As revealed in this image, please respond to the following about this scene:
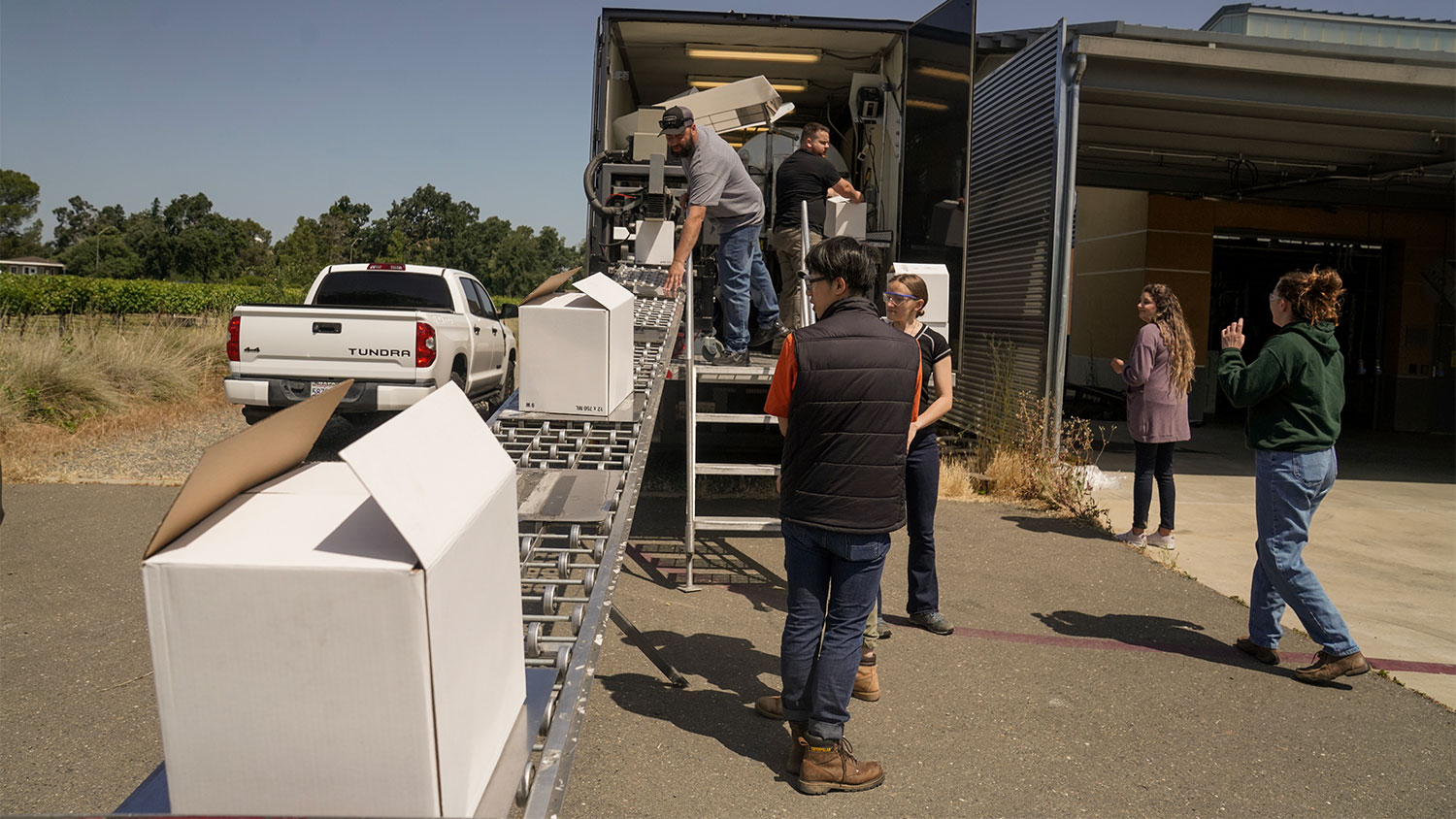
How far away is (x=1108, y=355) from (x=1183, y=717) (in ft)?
44.0

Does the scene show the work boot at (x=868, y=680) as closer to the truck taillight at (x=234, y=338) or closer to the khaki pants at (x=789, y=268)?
the khaki pants at (x=789, y=268)

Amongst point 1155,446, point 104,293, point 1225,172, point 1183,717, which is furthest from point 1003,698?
point 104,293

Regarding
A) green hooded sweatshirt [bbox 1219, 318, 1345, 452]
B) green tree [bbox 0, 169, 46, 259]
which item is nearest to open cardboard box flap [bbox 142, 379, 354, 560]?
green hooded sweatshirt [bbox 1219, 318, 1345, 452]

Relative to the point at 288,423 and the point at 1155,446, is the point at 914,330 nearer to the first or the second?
the point at 1155,446

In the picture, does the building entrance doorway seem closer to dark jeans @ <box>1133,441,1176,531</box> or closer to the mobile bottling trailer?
the mobile bottling trailer

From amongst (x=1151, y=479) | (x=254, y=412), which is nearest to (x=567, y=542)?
(x=1151, y=479)

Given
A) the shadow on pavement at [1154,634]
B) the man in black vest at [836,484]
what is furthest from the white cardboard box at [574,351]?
the shadow on pavement at [1154,634]

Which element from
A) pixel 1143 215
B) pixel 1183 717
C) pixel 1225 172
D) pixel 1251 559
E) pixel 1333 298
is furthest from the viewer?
pixel 1143 215

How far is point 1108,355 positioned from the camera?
16391 millimetres

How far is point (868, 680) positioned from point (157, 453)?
801cm

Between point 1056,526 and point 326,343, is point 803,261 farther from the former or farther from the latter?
point 326,343

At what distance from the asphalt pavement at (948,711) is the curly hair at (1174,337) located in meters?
1.39

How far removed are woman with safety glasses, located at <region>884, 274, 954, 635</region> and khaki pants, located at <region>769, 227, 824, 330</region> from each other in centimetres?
222

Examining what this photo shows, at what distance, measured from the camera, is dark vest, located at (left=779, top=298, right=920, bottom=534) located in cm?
324
